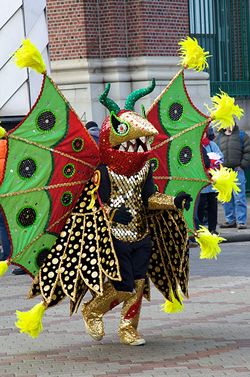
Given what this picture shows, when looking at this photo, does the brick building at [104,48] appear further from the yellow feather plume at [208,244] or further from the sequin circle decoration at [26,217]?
the sequin circle decoration at [26,217]

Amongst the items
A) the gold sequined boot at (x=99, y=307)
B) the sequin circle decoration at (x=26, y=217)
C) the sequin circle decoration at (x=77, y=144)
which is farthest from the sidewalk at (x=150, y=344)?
the sequin circle decoration at (x=77, y=144)

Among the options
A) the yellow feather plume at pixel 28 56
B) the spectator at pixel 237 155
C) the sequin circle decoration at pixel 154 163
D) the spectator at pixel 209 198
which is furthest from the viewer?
the spectator at pixel 237 155

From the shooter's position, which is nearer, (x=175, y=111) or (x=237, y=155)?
(x=175, y=111)

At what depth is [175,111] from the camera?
5754 mm

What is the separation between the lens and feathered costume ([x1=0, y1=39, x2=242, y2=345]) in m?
5.05

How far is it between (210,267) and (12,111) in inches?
180

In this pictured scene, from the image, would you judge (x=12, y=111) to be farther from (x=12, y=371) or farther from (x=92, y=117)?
(x=12, y=371)

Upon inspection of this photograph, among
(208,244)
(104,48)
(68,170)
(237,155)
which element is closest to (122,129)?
(68,170)

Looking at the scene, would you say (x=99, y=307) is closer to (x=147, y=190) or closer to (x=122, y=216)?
(x=122, y=216)

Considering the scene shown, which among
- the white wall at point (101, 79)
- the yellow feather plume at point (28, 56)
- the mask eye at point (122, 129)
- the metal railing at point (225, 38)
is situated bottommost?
the mask eye at point (122, 129)

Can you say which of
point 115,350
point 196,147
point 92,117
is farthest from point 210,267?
point 92,117

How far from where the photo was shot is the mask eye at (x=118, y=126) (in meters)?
5.06

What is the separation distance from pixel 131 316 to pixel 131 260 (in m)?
0.42

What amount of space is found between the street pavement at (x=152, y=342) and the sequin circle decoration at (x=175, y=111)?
1702mm
